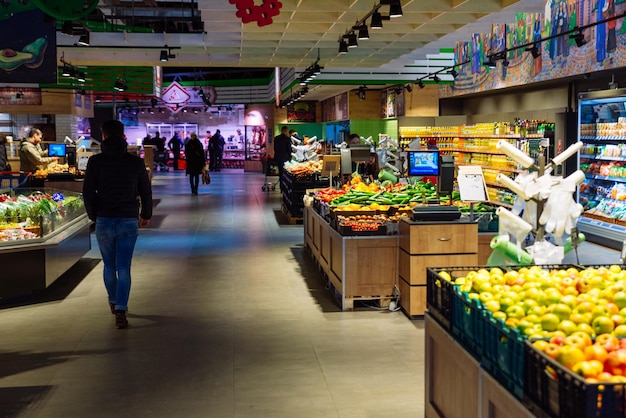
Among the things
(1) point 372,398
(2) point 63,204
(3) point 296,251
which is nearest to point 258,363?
(1) point 372,398

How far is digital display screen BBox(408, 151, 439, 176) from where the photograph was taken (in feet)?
29.4

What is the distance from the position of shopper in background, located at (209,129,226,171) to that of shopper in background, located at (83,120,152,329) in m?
28.2

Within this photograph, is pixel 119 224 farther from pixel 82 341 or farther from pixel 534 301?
pixel 534 301

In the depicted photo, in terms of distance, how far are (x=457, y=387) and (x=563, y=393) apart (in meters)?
1.21

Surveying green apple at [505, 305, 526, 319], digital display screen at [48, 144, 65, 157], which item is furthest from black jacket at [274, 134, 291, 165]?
green apple at [505, 305, 526, 319]

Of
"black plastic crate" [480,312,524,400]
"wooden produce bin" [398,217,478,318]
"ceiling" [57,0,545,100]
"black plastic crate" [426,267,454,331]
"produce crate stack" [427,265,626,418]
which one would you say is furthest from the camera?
"ceiling" [57,0,545,100]

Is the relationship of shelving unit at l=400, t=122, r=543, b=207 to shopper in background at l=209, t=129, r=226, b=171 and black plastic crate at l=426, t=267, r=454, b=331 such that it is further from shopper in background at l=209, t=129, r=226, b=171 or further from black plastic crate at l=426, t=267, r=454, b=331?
shopper in background at l=209, t=129, r=226, b=171

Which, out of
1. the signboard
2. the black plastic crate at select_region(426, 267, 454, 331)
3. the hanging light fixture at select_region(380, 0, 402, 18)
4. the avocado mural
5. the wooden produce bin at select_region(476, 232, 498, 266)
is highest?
the hanging light fixture at select_region(380, 0, 402, 18)

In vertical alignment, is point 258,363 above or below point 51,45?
below

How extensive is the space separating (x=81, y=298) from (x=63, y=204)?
174 centimetres

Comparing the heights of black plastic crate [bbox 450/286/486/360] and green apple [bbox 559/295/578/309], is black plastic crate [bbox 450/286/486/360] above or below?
below

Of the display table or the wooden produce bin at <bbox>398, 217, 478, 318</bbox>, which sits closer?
the wooden produce bin at <bbox>398, 217, 478, 318</bbox>

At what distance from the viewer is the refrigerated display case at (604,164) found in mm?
11141

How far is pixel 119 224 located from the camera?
21.4 feet
